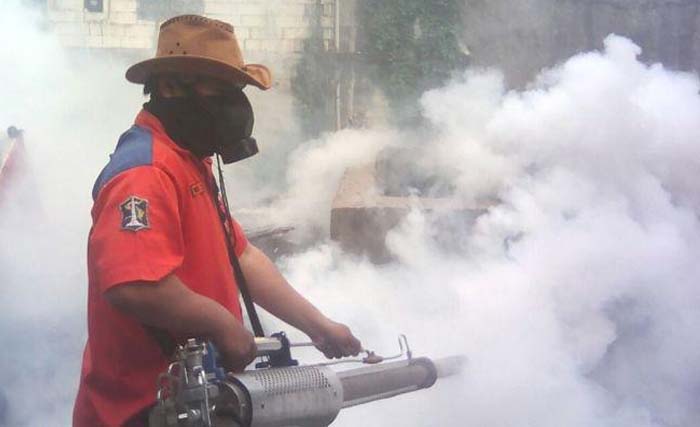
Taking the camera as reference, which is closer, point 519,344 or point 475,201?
point 519,344

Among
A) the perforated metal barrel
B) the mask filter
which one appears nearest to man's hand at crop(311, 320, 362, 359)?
the perforated metal barrel

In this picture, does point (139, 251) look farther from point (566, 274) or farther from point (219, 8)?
point (219, 8)

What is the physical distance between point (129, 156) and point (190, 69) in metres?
0.28

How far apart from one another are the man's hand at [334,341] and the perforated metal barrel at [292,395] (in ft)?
0.89

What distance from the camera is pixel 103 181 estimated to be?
6.95 feet

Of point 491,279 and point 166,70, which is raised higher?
point 491,279

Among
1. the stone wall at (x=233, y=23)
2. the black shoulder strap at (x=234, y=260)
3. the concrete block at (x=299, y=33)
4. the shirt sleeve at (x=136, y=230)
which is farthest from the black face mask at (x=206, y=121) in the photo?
the concrete block at (x=299, y=33)

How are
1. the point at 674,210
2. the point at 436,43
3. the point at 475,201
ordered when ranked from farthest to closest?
the point at 436,43, the point at 475,201, the point at 674,210

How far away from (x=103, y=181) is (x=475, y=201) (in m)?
4.76

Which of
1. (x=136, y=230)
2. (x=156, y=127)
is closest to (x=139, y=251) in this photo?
(x=136, y=230)

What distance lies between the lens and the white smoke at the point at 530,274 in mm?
4969

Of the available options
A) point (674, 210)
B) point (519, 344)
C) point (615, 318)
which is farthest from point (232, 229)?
point (674, 210)

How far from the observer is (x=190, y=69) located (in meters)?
2.26

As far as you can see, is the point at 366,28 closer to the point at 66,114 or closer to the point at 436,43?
the point at 436,43
